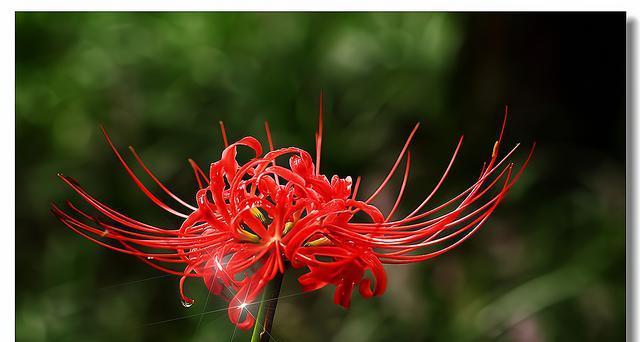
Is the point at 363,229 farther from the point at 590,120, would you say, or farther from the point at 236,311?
the point at 590,120

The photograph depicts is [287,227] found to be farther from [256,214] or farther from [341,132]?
[341,132]

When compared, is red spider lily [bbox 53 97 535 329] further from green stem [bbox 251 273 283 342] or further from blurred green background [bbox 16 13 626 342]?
blurred green background [bbox 16 13 626 342]

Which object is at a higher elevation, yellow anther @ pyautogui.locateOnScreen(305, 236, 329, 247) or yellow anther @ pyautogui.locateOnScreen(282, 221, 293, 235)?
yellow anther @ pyautogui.locateOnScreen(282, 221, 293, 235)

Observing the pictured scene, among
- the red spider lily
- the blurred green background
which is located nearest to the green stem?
the red spider lily

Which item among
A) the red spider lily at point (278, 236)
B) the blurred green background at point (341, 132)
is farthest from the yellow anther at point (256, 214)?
the blurred green background at point (341, 132)

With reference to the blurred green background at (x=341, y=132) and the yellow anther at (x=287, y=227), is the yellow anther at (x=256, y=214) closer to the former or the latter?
the yellow anther at (x=287, y=227)

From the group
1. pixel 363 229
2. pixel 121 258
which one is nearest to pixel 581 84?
pixel 363 229
